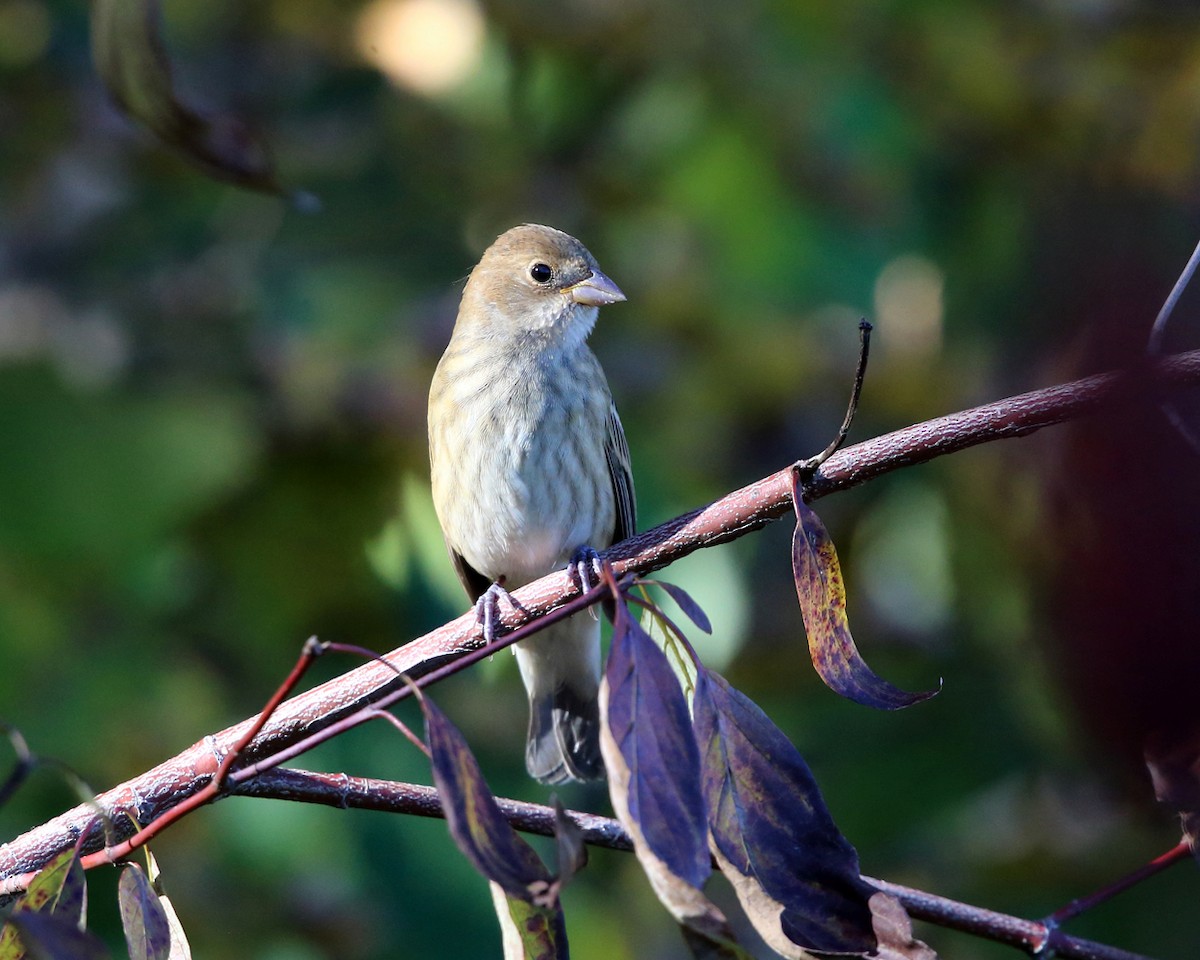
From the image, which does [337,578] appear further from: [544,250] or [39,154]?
[39,154]

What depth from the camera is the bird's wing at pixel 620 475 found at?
4188mm

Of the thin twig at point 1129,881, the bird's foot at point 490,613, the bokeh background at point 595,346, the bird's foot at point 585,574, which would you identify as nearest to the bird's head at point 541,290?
the bokeh background at point 595,346

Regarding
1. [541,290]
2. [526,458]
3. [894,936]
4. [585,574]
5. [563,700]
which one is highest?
[541,290]

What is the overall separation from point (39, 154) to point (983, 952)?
4.22 m

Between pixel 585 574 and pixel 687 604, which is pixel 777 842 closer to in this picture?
pixel 687 604

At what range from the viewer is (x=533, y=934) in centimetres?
179

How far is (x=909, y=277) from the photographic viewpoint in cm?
545

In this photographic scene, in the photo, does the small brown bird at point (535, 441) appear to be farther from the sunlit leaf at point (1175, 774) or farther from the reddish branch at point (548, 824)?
the sunlit leaf at point (1175, 774)

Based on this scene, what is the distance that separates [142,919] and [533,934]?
486mm

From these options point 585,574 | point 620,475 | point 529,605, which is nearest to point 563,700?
point 620,475

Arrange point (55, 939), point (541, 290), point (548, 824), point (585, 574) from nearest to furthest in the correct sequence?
point (55, 939) < point (548, 824) < point (585, 574) < point (541, 290)

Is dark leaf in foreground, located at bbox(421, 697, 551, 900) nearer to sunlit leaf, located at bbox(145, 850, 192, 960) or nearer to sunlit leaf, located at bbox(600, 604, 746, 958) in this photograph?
sunlit leaf, located at bbox(600, 604, 746, 958)

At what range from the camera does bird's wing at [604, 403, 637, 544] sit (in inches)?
165

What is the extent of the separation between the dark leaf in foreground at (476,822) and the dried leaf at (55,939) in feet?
1.24
